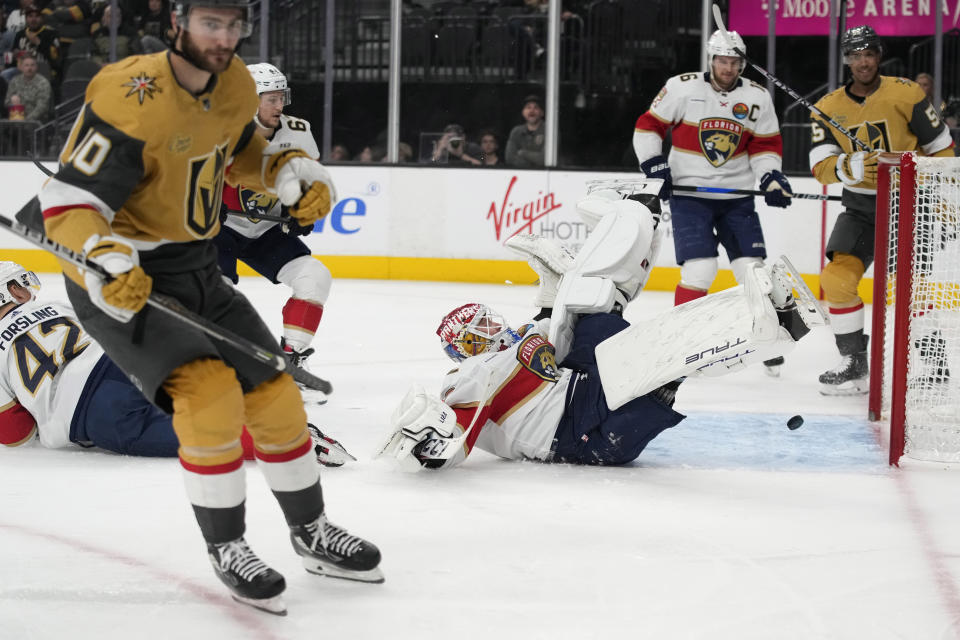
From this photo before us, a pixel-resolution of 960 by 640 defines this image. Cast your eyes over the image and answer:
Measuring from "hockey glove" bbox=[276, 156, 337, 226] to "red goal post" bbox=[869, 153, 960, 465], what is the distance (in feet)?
5.16

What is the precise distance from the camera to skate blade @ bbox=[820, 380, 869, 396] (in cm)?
416

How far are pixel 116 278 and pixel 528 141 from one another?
611 centimetres

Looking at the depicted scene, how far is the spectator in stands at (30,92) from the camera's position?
27.3 ft

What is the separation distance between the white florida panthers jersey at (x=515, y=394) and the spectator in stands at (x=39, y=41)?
664 cm

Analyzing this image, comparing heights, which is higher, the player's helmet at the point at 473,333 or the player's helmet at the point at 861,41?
the player's helmet at the point at 861,41

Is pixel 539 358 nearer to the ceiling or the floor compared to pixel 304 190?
nearer to the floor

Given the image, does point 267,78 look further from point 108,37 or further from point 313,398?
point 108,37

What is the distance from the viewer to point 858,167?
159 inches

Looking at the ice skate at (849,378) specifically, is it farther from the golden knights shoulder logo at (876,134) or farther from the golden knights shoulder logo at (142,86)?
the golden knights shoulder logo at (142,86)

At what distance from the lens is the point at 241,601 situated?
2.00 meters

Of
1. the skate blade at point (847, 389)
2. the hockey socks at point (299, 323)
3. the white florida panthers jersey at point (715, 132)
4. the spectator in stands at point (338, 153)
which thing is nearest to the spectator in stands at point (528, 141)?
the spectator in stands at point (338, 153)

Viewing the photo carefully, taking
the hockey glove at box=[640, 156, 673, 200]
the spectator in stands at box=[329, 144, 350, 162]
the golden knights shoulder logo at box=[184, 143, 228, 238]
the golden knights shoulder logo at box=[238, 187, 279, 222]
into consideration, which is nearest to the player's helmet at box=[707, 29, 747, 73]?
the hockey glove at box=[640, 156, 673, 200]

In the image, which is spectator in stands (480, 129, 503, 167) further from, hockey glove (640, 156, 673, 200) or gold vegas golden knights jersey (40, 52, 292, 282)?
gold vegas golden knights jersey (40, 52, 292, 282)

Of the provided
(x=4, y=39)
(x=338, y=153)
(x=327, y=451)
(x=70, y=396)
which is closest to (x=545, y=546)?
(x=327, y=451)
